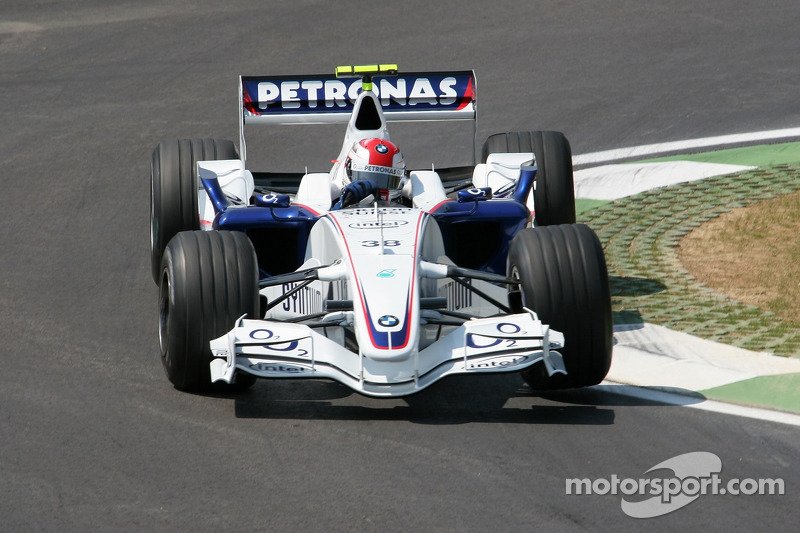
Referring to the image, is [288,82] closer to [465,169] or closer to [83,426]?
[465,169]

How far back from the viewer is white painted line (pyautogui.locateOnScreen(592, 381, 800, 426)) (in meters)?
7.72

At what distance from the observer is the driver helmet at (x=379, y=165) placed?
30.7 ft

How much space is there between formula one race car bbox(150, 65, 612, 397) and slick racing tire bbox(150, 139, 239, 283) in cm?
2

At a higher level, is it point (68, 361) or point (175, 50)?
point (175, 50)

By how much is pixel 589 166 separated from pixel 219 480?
7653 millimetres

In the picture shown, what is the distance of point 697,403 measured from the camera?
314 inches

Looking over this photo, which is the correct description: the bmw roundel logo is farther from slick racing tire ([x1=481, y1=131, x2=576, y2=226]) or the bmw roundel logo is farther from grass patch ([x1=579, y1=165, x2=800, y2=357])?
slick racing tire ([x1=481, y1=131, x2=576, y2=226])

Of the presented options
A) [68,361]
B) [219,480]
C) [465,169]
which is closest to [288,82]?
[465,169]

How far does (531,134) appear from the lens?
35.4 ft

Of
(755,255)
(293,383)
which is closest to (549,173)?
(755,255)

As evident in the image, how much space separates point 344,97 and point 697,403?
418 cm

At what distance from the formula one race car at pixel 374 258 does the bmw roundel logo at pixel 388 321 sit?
0.04 ft

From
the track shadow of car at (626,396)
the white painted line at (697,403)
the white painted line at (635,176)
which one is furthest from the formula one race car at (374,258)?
the white painted line at (635,176)

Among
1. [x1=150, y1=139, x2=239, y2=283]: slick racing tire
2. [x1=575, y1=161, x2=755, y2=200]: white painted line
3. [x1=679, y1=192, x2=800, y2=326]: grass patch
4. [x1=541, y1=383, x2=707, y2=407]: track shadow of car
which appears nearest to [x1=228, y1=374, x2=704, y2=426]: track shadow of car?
[x1=541, y1=383, x2=707, y2=407]: track shadow of car
